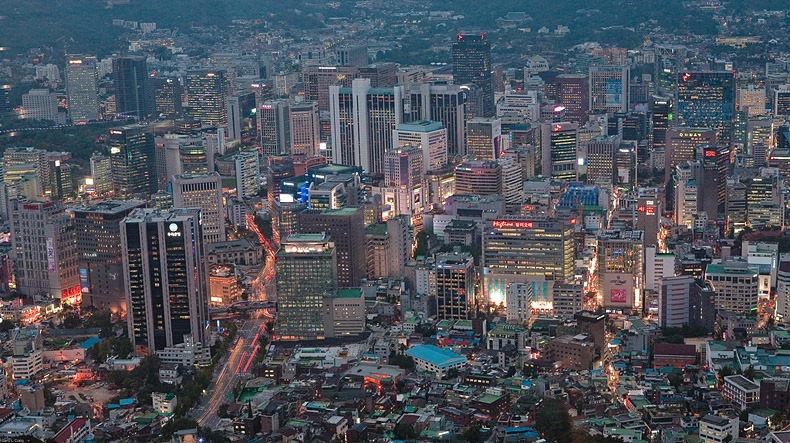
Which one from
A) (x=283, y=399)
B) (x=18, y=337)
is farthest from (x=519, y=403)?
(x=18, y=337)

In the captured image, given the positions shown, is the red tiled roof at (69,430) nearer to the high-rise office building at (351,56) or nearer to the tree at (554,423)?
the tree at (554,423)

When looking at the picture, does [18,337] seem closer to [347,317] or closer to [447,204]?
[347,317]

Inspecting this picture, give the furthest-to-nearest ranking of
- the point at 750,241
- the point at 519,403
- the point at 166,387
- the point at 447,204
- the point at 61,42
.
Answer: the point at 61,42 → the point at 447,204 → the point at 750,241 → the point at 166,387 → the point at 519,403

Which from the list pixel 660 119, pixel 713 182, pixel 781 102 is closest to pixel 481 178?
pixel 713 182

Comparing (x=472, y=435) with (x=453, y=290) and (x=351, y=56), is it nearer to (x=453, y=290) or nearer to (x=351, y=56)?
(x=453, y=290)

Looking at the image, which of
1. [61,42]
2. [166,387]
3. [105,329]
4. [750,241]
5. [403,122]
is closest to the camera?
[166,387]

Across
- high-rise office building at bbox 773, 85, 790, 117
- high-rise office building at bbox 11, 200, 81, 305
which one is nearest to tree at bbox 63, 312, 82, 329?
high-rise office building at bbox 11, 200, 81, 305

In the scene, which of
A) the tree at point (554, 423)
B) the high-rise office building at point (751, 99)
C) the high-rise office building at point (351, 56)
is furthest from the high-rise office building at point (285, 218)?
the high-rise office building at point (751, 99)
